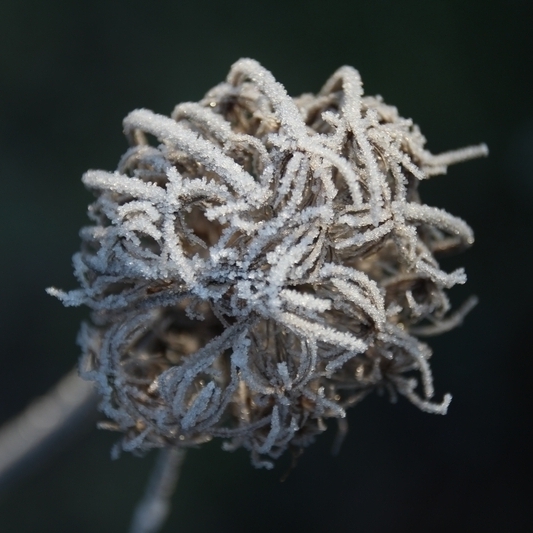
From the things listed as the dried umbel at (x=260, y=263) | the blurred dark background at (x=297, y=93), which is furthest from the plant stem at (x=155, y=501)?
the dried umbel at (x=260, y=263)

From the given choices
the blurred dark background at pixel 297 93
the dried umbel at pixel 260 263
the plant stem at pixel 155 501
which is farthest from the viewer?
the blurred dark background at pixel 297 93

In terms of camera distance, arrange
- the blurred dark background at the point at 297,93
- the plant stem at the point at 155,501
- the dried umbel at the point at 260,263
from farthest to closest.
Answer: the blurred dark background at the point at 297,93, the plant stem at the point at 155,501, the dried umbel at the point at 260,263

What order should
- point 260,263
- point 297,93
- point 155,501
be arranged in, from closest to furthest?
point 260,263
point 155,501
point 297,93

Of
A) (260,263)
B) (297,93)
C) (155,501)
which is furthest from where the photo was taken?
(297,93)

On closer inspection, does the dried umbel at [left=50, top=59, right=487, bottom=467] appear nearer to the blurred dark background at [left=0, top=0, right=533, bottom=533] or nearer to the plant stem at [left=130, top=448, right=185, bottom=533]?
the plant stem at [left=130, top=448, right=185, bottom=533]

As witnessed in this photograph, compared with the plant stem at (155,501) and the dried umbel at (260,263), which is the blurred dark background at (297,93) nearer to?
the plant stem at (155,501)

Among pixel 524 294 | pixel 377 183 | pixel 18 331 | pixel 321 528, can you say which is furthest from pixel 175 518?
pixel 377 183

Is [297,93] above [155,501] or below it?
above
